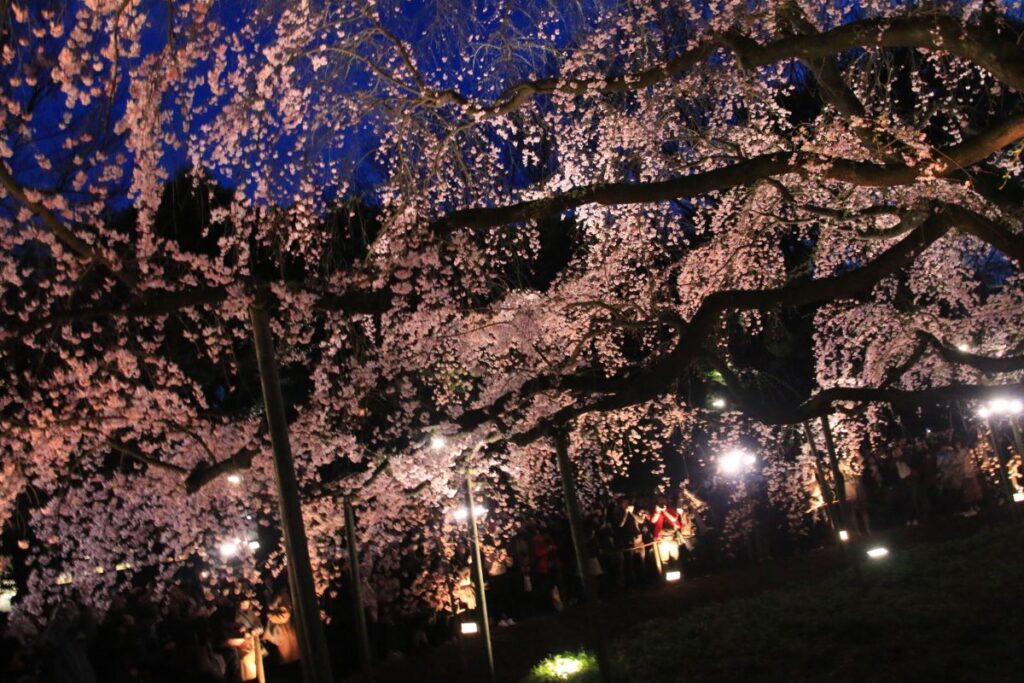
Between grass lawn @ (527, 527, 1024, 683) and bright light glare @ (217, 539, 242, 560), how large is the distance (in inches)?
154

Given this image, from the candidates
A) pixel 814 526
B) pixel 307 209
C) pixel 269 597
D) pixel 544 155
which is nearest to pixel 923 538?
pixel 814 526

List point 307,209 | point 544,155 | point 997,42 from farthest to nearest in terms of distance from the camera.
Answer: point 544,155
point 307,209
point 997,42

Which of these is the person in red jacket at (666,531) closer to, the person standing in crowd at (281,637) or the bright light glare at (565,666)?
the bright light glare at (565,666)

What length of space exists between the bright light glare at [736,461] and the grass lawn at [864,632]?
3653 mm

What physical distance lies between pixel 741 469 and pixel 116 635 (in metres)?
11.4

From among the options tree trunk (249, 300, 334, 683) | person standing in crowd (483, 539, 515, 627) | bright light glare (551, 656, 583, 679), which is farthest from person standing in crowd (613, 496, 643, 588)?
tree trunk (249, 300, 334, 683)

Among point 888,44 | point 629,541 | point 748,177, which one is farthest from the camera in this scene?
point 629,541

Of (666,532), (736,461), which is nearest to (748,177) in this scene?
(666,532)

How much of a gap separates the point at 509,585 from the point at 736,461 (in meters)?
4.85

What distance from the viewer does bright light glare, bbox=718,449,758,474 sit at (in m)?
16.1

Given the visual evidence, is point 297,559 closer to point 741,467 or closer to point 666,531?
point 666,531

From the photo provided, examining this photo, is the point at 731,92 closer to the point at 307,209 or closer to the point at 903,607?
the point at 307,209

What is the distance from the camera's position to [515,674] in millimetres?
9766

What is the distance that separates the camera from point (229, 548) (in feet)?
35.1
